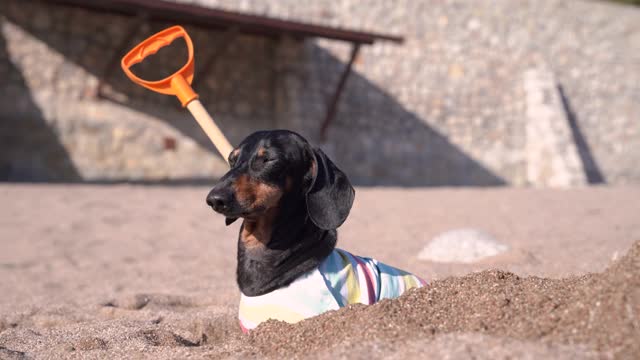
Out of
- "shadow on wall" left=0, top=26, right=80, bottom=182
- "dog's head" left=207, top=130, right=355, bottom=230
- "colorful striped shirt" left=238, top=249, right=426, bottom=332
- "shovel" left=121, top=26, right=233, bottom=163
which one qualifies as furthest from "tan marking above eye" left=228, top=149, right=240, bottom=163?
"shadow on wall" left=0, top=26, right=80, bottom=182

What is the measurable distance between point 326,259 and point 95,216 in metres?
5.74

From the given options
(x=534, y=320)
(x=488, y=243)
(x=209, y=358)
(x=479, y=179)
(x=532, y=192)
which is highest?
(x=534, y=320)

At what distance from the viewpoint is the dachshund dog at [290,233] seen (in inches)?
115

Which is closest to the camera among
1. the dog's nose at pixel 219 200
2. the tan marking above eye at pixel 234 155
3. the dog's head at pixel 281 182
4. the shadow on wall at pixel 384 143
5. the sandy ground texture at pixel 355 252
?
the sandy ground texture at pixel 355 252

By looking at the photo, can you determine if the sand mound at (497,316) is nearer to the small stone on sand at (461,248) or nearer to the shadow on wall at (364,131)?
the small stone on sand at (461,248)

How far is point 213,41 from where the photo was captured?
12383 mm

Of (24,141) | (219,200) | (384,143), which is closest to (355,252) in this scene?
(219,200)

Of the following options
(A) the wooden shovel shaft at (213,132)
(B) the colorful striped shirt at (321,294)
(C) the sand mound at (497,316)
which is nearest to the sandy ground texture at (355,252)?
(C) the sand mound at (497,316)

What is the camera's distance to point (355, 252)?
22.2 feet

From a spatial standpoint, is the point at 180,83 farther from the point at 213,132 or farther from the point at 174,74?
the point at 213,132

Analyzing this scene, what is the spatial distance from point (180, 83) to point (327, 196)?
1.10m

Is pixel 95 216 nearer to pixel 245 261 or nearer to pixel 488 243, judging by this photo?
pixel 488 243

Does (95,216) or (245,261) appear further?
(95,216)

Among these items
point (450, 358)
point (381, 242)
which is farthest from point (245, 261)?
Answer: point (381, 242)
